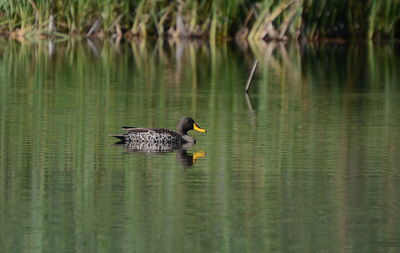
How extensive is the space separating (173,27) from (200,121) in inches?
715

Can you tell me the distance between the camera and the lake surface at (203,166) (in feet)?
29.2

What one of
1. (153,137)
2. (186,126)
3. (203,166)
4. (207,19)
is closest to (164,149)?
(153,137)

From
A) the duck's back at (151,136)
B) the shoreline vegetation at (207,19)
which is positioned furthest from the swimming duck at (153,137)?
the shoreline vegetation at (207,19)

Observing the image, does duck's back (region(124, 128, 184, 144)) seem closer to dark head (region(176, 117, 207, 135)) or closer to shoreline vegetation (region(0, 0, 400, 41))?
dark head (region(176, 117, 207, 135))

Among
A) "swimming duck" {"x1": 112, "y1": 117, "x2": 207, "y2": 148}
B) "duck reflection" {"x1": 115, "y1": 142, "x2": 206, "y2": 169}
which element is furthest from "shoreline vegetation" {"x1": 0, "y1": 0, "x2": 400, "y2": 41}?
"duck reflection" {"x1": 115, "y1": 142, "x2": 206, "y2": 169}

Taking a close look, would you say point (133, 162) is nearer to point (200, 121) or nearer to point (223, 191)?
point (223, 191)

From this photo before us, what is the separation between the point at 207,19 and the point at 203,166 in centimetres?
2096

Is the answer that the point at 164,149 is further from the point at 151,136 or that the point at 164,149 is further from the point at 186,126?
the point at 186,126

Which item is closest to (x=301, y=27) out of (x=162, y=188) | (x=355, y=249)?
(x=162, y=188)

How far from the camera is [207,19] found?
32.7 metres

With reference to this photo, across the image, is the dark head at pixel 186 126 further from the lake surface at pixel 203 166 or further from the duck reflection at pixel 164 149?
the duck reflection at pixel 164 149

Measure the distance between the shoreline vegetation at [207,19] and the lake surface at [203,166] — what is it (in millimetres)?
8578

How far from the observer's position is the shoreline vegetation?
31.4m

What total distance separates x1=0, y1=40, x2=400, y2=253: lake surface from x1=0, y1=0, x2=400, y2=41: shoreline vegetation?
858 centimetres
